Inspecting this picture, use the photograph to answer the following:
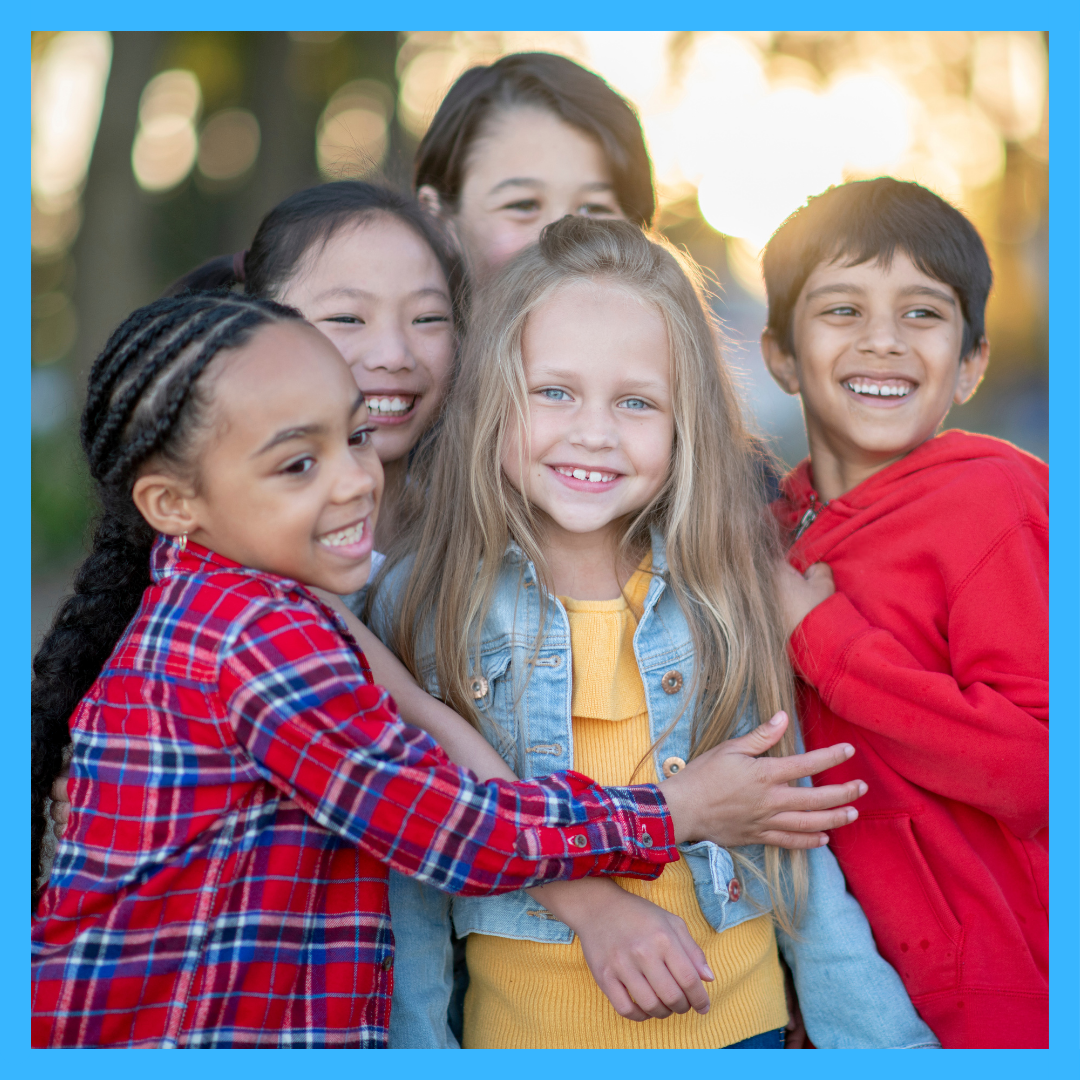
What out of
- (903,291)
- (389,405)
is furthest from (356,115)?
(903,291)

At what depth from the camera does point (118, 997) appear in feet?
4.87

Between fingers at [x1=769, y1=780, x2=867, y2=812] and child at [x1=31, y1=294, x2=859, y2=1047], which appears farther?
fingers at [x1=769, y1=780, x2=867, y2=812]

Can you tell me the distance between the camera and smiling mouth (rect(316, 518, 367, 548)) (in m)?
1.61

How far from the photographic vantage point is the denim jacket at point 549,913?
1854 millimetres

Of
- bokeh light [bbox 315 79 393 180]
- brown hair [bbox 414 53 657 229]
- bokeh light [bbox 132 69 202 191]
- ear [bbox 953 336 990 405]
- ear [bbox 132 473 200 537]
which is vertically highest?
bokeh light [bbox 315 79 393 180]

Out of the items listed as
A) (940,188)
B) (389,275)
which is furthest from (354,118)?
(940,188)

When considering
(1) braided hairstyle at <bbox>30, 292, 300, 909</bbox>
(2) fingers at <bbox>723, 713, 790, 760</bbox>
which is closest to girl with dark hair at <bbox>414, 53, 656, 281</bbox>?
(1) braided hairstyle at <bbox>30, 292, 300, 909</bbox>

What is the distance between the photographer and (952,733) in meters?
1.85

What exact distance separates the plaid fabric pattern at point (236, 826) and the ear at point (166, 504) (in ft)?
0.22

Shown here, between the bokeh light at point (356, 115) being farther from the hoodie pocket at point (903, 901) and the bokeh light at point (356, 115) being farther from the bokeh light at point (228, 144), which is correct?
the hoodie pocket at point (903, 901)

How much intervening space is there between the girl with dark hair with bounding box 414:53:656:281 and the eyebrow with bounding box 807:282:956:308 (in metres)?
0.65

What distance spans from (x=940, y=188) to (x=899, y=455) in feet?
2.31

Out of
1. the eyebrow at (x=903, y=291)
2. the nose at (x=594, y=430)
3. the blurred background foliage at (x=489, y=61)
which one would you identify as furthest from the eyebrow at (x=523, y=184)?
the nose at (x=594, y=430)

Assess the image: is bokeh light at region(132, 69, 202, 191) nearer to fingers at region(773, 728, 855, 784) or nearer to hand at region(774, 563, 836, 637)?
hand at region(774, 563, 836, 637)
